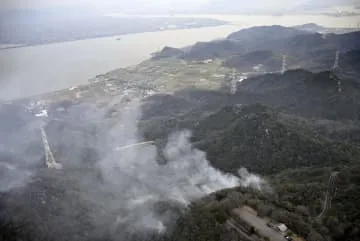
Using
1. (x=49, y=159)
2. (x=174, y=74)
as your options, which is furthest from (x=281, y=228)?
(x=174, y=74)

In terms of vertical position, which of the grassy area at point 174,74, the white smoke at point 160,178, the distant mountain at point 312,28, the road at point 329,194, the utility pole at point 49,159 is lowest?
the grassy area at point 174,74

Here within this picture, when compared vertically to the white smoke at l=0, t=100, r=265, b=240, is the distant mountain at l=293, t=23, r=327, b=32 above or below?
above

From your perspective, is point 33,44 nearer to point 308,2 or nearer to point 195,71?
point 195,71

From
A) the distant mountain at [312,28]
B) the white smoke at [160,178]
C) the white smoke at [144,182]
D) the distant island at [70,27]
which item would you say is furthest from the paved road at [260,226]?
the distant mountain at [312,28]

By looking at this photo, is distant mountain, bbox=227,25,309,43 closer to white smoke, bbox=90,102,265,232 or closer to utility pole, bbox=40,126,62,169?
white smoke, bbox=90,102,265,232

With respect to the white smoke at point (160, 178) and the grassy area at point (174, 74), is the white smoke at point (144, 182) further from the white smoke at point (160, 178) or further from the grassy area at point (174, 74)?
the grassy area at point (174, 74)

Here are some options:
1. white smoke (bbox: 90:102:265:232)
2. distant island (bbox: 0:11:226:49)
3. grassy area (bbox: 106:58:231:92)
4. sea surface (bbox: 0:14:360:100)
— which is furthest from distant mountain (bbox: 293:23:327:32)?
white smoke (bbox: 90:102:265:232)

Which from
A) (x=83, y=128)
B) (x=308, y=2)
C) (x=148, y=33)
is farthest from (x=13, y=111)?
(x=308, y=2)

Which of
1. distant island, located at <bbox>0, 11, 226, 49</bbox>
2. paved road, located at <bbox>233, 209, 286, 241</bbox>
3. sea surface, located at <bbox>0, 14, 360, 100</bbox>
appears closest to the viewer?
paved road, located at <bbox>233, 209, 286, 241</bbox>

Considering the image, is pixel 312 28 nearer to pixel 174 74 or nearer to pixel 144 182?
pixel 174 74

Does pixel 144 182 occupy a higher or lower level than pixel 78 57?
lower

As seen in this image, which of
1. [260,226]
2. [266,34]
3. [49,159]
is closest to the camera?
[260,226]

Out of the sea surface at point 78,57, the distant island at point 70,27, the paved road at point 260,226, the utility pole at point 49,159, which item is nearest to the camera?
the paved road at point 260,226
